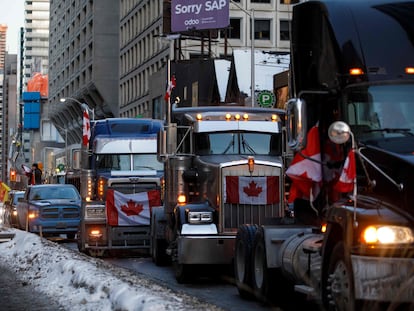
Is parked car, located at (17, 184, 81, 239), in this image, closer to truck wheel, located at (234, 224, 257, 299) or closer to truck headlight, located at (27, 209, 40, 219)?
truck headlight, located at (27, 209, 40, 219)

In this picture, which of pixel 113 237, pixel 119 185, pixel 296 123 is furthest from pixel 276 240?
pixel 119 185

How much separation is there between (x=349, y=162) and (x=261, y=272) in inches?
144

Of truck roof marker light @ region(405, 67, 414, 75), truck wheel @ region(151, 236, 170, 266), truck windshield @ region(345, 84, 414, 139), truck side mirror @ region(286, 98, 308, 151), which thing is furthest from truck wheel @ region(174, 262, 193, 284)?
truck roof marker light @ region(405, 67, 414, 75)

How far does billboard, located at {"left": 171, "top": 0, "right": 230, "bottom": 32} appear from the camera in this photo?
221 ft

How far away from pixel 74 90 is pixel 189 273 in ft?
370

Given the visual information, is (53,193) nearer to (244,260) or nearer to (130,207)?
(130,207)

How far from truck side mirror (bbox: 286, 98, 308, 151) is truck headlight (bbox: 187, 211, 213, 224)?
16.6ft

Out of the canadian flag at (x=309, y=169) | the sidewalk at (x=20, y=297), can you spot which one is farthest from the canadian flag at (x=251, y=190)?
the canadian flag at (x=309, y=169)

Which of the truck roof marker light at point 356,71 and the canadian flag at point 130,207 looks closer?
the truck roof marker light at point 356,71

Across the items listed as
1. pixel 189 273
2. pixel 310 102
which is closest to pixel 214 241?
pixel 189 273

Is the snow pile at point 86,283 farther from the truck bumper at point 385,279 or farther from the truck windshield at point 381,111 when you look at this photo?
the truck windshield at point 381,111

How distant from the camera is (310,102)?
34.6ft

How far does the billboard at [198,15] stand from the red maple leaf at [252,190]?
53.1 metres

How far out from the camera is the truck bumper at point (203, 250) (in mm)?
14625
